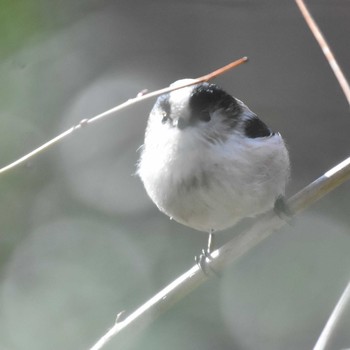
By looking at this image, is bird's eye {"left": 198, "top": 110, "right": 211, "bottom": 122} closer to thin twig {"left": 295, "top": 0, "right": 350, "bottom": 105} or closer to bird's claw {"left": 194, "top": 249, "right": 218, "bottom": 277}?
bird's claw {"left": 194, "top": 249, "right": 218, "bottom": 277}

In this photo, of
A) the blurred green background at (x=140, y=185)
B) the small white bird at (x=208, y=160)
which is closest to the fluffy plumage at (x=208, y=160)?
the small white bird at (x=208, y=160)

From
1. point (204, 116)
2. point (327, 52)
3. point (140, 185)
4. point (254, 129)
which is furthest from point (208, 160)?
point (140, 185)

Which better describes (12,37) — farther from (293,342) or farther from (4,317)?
(293,342)

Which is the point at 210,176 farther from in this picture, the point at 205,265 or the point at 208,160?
the point at 205,265

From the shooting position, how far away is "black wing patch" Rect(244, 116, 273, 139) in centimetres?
203

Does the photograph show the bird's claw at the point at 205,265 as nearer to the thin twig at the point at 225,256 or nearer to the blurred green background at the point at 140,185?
the thin twig at the point at 225,256

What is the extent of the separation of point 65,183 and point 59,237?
216 mm

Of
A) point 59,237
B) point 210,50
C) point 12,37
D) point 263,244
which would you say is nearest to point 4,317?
point 59,237

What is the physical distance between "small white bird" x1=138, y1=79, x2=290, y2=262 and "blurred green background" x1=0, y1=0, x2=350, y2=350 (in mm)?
1133

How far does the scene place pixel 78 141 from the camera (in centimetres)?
324

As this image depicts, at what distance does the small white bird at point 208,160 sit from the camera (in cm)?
188

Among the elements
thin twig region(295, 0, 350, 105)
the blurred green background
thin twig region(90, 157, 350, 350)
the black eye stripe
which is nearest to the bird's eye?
the black eye stripe

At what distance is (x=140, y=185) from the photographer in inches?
127

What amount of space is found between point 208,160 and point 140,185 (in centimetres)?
136
